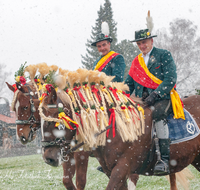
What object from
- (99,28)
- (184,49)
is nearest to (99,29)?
(99,28)

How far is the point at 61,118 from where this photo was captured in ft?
9.81

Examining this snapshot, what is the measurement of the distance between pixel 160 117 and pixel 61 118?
144 centimetres

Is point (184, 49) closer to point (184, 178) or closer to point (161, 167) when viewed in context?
point (184, 178)

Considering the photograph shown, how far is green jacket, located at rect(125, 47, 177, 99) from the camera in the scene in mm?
3699

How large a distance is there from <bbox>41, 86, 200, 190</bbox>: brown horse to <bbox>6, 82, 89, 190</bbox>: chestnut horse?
88 centimetres

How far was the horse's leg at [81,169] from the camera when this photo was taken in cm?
415

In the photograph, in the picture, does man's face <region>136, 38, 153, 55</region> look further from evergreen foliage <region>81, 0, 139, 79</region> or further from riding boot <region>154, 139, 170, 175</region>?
evergreen foliage <region>81, 0, 139, 79</region>

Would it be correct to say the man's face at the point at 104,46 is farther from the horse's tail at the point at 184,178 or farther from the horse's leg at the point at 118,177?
the horse's tail at the point at 184,178

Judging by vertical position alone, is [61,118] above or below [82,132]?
above

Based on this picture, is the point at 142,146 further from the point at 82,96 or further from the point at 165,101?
the point at 82,96

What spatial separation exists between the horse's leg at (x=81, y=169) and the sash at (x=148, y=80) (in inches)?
60.5

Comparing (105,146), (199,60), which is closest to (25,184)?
(105,146)

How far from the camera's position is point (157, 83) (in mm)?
3932

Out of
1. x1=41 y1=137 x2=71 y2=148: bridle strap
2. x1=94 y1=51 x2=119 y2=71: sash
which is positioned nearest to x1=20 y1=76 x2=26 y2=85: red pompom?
x1=94 y1=51 x2=119 y2=71: sash
